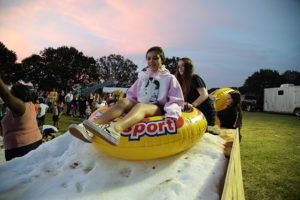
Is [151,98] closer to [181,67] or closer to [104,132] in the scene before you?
[104,132]

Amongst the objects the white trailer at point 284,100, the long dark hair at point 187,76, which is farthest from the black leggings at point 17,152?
the white trailer at point 284,100

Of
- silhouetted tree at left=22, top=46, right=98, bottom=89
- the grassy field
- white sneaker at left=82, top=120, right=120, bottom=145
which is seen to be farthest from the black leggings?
silhouetted tree at left=22, top=46, right=98, bottom=89

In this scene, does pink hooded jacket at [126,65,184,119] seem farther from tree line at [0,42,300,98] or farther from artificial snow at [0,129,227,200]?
tree line at [0,42,300,98]

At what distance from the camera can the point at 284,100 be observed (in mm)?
17406

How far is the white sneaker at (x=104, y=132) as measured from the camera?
5.83 feet

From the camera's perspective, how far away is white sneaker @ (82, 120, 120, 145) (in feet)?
5.83

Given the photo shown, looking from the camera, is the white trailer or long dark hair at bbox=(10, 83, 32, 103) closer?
long dark hair at bbox=(10, 83, 32, 103)

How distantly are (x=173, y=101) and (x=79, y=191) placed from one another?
1641mm

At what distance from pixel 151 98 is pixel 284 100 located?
65.6ft

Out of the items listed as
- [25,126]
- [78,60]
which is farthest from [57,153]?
[78,60]

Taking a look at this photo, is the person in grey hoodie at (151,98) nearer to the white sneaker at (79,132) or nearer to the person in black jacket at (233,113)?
the white sneaker at (79,132)

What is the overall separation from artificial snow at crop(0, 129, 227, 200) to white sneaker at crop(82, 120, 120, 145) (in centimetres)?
65

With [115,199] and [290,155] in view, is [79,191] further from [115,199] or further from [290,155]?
[290,155]

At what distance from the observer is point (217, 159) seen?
7.80 feet
